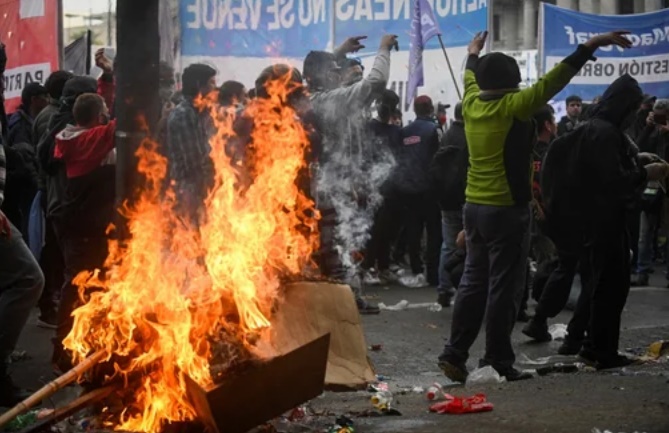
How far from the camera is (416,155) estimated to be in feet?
44.2

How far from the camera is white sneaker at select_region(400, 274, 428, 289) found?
13371mm

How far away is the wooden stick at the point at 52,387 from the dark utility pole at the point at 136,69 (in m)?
1.12

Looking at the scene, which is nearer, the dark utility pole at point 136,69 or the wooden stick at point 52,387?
the wooden stick at point 52,387

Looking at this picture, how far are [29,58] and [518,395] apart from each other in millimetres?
8153

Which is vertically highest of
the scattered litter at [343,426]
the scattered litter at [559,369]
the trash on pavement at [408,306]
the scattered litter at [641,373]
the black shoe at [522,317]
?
the scattered litter at [343,426]

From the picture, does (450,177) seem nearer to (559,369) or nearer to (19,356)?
(559,369)

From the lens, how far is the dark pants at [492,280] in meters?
7.10

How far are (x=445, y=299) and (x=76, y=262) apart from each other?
4746mm

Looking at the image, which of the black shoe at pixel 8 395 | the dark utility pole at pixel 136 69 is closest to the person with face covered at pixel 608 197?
the dark utility pole at pixel 136 69

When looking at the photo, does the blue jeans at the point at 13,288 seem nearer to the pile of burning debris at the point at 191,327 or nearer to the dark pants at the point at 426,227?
the pile of burning debris at the point at 191,327

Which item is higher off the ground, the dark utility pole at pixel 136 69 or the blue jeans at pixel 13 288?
the dark utility pole at pixel 136 69

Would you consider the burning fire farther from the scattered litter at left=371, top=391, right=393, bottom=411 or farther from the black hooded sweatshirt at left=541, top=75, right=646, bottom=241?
the black hooded sweatshirt at left=541, top=75, right=646, bottom=241

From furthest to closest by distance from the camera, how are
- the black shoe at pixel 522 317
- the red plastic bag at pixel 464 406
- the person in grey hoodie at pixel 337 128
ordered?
the black shoe at pixel 522 317 → the person in grey hoodie at pixel 337 128 → the red plastic bag at pixel 464 406

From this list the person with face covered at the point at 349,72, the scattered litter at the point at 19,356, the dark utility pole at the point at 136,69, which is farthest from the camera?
the person with face covered at the point at 349,72
